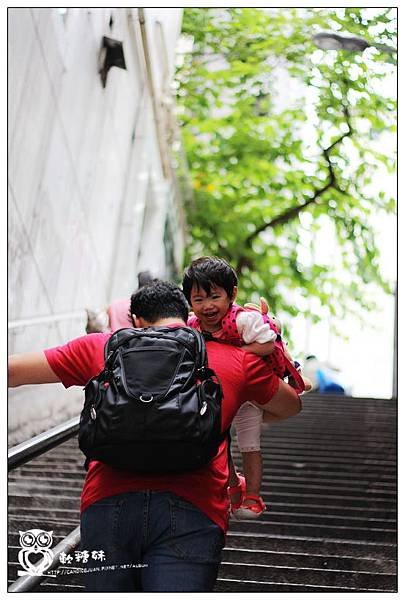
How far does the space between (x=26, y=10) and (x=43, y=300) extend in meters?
2.24

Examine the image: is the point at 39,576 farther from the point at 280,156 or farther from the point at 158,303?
the point at 280,156

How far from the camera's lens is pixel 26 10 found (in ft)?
17.7

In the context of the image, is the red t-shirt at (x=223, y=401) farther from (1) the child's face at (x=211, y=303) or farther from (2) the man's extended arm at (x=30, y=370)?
(1) the child's face at (x=211, y=303)

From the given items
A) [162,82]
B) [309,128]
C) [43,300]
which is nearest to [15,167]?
[43,300]

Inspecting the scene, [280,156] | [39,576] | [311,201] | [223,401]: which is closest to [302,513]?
[39,576]

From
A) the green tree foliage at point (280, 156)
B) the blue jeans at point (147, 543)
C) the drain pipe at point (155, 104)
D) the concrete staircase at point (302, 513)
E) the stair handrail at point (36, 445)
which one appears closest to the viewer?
the blue jeans at point (147, 543)

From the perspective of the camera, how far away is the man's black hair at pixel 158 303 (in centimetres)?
270

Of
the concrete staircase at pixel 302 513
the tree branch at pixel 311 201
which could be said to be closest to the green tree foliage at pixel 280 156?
the tree branch at pixel 311 201

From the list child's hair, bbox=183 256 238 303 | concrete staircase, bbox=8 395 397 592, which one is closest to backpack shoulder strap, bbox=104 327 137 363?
child's hair, bbox=183 256 238 303

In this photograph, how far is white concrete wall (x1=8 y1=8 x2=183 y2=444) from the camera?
5816 millimetres

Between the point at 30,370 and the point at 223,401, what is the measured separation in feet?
1.87

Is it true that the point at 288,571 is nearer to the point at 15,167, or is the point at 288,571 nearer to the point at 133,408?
the point at 133,408

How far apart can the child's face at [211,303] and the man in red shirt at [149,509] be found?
0.59 ft

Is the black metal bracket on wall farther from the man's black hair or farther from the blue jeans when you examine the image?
the blue jeans
